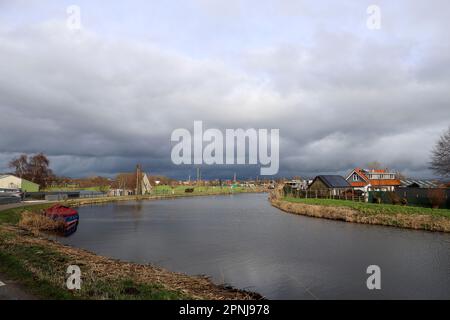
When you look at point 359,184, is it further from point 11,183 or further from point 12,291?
point 11,183

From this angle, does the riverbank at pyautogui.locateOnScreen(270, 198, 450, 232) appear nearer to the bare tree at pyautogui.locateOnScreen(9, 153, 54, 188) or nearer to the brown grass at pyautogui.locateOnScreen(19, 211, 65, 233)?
the brown grass at pyautogui.locateOnScreen(19, 211, 65, 233)

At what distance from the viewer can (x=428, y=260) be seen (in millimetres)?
19172

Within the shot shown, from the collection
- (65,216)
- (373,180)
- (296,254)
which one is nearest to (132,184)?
(373,180)

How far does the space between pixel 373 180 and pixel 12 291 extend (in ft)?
257

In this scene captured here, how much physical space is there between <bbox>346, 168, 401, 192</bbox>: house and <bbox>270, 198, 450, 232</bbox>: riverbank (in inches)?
1143

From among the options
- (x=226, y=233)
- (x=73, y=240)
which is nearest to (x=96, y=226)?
(x=73, y=240)

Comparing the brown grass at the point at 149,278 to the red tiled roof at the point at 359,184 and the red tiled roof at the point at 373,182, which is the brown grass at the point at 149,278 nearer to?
the red tiled roof at the point at 359,184

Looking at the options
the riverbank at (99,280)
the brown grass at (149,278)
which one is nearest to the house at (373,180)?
the brown grass at (149,278)

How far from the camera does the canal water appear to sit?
14.5 metres

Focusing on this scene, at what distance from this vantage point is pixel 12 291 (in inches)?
380

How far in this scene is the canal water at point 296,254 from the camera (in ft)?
47.5

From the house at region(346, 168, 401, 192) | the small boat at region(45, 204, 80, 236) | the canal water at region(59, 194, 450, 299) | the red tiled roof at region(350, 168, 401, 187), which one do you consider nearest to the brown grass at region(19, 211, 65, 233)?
the small boat at region(45, 204, 80, 236)
